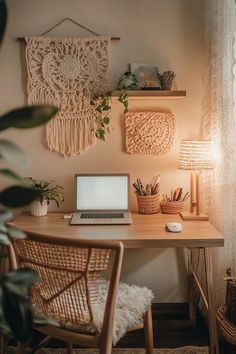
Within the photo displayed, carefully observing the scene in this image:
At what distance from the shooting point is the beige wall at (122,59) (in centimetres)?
247

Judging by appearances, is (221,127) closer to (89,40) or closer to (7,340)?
(89,40)

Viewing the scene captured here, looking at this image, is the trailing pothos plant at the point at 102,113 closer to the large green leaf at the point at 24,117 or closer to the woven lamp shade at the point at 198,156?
the woven lamp shade at the point at 198,156

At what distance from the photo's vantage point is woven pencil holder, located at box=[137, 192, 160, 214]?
96.2 inches

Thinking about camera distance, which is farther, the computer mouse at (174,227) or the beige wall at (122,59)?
the beige wall at (122,59)

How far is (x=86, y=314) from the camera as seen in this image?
5.28ft

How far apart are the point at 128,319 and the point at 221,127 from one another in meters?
1.14

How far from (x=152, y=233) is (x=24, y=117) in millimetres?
1291

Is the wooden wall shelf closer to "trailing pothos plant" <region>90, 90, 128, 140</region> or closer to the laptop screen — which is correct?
"trailing pothos plant" <region>90, 90, 128, 140</region>

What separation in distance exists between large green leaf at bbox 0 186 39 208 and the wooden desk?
1033mm

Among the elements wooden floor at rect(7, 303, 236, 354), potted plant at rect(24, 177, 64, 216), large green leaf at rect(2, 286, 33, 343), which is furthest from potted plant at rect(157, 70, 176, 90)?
large green leaf at rect(2, 286, 33, 343)

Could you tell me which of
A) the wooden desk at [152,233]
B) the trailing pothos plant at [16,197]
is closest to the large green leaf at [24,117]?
the trailing pothos plant at [16,197]

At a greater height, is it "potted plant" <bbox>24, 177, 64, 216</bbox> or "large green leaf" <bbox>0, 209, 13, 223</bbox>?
"large green leaf" <bbox>0, 209, 13, 223</bbox>

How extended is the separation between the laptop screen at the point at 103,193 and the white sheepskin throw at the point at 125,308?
0.59m

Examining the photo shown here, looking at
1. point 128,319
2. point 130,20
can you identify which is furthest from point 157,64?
point 128,319
